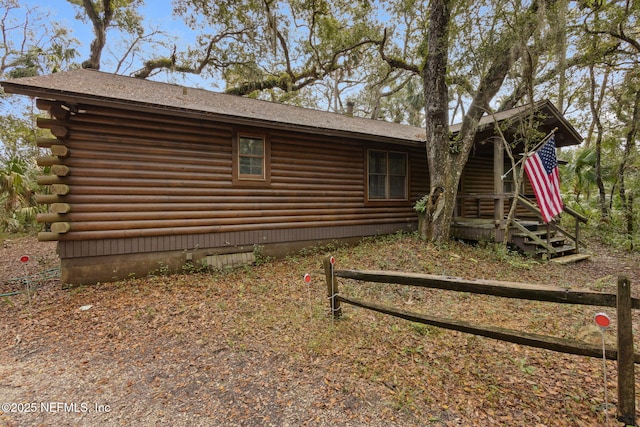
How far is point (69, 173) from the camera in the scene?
5.73 meters

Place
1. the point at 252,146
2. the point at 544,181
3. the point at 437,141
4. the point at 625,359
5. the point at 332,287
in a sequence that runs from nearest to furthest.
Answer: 1. the point at 625,359
2. the point at 332,287
3. the point at 544,181
4. the point at 252,146
5. the point at 437,141

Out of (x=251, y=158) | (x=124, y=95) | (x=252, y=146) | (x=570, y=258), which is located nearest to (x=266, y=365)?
(x=251, y=158)

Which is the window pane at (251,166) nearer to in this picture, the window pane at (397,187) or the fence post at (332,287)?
the fence post at (332,287)

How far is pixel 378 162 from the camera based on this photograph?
995 centimetres

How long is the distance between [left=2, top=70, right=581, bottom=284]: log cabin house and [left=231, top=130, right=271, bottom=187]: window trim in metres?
0.03

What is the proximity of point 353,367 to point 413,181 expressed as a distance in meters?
8.33

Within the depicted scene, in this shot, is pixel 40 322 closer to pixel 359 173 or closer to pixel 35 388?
pixel 35 388

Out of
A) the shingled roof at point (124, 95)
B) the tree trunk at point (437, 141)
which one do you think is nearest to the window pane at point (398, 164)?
the shingled roof at point (124, 95)

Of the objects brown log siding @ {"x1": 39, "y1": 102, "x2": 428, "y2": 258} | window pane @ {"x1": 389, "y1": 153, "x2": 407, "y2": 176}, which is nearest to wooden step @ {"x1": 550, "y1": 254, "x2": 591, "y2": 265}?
window pane @ {"x1": 389, "y1": 153, "x2": 407, "y2": 176}

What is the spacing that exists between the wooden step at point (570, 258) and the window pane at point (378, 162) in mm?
5326

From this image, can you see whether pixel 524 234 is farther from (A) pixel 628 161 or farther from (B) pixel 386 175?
(A) pixel 628 161

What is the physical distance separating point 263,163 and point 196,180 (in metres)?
1.73

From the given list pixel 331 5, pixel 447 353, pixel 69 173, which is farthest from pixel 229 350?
pixel 331 5

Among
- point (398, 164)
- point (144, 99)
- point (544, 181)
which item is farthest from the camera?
point (398, 164)
